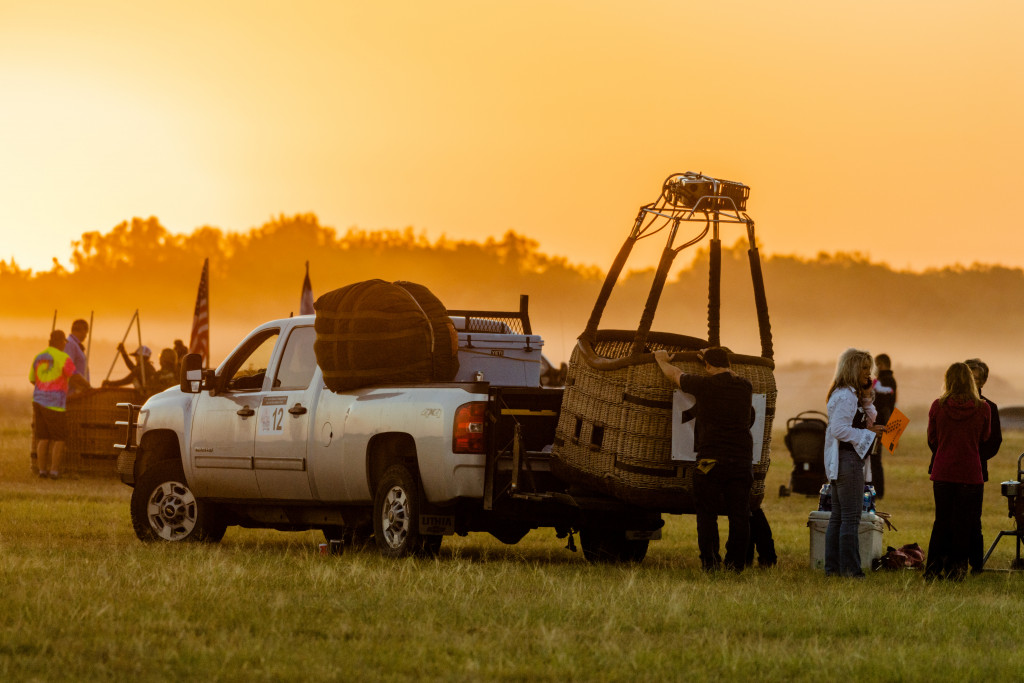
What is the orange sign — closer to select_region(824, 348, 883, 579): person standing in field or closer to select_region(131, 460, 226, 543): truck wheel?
select_region(824, 348, 883, 579): person standing in field

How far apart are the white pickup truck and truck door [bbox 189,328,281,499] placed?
0.6 inches

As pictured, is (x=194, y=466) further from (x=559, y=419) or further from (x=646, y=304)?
(x=646, y=304)

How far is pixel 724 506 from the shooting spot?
43.3ft

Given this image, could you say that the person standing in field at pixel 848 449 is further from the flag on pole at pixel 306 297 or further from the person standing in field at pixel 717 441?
the flag on pole at pixel 306 297

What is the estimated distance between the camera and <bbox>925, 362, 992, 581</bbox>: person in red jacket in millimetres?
13500

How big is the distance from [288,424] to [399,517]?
161 cm

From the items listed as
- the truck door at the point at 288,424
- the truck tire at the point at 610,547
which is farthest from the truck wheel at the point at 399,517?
the truck tire at the point at 610,547

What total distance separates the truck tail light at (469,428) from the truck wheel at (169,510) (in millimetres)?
3537

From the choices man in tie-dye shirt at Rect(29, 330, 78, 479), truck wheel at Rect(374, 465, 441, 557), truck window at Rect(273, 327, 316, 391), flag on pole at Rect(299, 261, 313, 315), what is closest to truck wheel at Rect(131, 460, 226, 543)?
truck window at Rect(273, 327, 316, 391)

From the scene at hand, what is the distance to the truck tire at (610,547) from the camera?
14984mm

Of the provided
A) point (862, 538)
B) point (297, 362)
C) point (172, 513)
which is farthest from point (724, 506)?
point (172, 513)

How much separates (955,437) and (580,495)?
295 cm

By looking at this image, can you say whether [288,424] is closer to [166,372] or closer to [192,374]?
[192,374]

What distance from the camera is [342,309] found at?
14.2 metres
